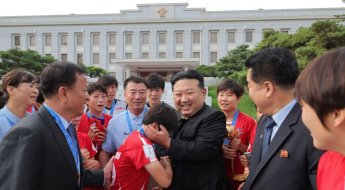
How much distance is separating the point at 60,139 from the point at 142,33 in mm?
44046

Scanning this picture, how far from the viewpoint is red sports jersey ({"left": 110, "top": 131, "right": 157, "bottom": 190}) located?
260 centimetres

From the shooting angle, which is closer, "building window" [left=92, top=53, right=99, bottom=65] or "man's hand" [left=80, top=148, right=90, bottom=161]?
"man's hand" [left=80, top=148, right=90, bottom=161]

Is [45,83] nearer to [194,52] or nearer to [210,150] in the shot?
[210,150]

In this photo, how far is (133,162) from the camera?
2.64 m

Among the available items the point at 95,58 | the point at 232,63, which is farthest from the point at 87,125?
the point at 95,58

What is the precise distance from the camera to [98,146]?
3.73 m

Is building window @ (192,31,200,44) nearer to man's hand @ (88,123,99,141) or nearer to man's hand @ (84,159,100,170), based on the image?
man's hand @ (88,123,99,141)

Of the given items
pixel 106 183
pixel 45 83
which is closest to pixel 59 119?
pixel 45 83

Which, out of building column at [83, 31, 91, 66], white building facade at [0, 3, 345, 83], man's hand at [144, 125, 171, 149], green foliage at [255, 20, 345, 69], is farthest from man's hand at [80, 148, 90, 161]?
building column at [83, 31, 91, 66]

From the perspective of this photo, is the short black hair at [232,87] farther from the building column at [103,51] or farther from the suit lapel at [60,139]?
the building column at [103,51]

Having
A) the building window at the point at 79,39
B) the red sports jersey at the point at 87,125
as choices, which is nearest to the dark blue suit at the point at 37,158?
the red sports jersey at the point at 87,125

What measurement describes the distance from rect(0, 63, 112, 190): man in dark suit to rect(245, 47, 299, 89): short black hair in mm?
1160

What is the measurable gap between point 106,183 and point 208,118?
100cm

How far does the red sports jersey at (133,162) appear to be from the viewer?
2.60 metres
